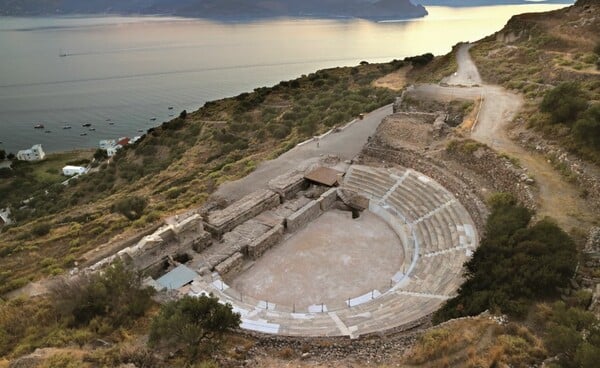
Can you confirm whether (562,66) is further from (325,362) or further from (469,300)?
(325,362)

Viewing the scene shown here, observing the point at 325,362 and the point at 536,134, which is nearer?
the point at 325,362

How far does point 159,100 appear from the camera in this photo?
7381 cm

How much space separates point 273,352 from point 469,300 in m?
5.67

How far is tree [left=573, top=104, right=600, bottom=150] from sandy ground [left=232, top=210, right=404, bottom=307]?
935cm

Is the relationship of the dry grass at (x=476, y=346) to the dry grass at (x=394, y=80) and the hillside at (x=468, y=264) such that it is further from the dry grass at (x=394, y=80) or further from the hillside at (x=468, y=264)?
the dry grass at (x=394, y=80)

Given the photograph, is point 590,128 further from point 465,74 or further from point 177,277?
point 177,277

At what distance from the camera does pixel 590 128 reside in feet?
57.5

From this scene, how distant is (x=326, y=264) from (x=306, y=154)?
10842 millimetres

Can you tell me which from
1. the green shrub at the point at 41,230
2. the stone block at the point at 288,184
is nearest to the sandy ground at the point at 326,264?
the stone block at the point at 288,184

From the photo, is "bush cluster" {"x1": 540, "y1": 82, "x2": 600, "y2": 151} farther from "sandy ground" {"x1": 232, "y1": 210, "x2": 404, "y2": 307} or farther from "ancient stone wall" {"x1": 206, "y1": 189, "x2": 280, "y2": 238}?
"ancient stone wall" {"x1": 206, "y1": 189, "x2": 280, "y2": 238}

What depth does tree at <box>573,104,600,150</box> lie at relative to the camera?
56.9ft

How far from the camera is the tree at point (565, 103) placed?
64.0 feet

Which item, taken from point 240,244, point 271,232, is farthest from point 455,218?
point 240,244

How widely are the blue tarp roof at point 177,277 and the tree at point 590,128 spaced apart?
17446mm
